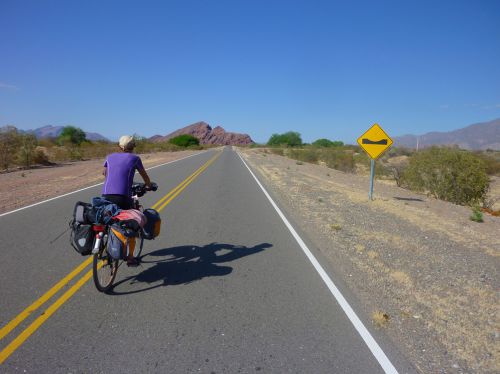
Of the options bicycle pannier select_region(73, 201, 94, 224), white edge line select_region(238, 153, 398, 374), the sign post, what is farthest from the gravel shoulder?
bicycle pannier select_region(73, 201, 94, 224)

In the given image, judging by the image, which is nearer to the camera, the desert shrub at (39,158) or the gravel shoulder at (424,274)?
the gravel shoulder at (424,274)

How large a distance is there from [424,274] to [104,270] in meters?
4.93

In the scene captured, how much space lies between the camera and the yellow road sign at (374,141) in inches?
556

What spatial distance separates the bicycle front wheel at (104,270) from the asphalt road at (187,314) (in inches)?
5.5

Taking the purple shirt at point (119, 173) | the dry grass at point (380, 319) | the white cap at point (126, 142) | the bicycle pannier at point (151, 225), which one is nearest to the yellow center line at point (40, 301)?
the bicycle pannier at point (151, 225)

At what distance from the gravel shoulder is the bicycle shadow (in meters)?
1.76

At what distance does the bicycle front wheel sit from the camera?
16.6ft

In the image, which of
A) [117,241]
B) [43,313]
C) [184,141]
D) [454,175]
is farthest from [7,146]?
[184,141]

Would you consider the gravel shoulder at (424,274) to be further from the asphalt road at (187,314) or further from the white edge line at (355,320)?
the asphalt road at (187,314)

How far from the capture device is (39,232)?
8398mm

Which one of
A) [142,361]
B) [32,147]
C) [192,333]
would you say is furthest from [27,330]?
[32,147]

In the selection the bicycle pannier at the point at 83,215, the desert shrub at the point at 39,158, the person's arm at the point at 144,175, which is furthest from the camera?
the desert shrub at the point at 39,158

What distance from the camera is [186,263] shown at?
6480mm

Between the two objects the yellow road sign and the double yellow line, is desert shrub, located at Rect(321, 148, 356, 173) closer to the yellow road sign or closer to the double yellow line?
the yellow road sign
